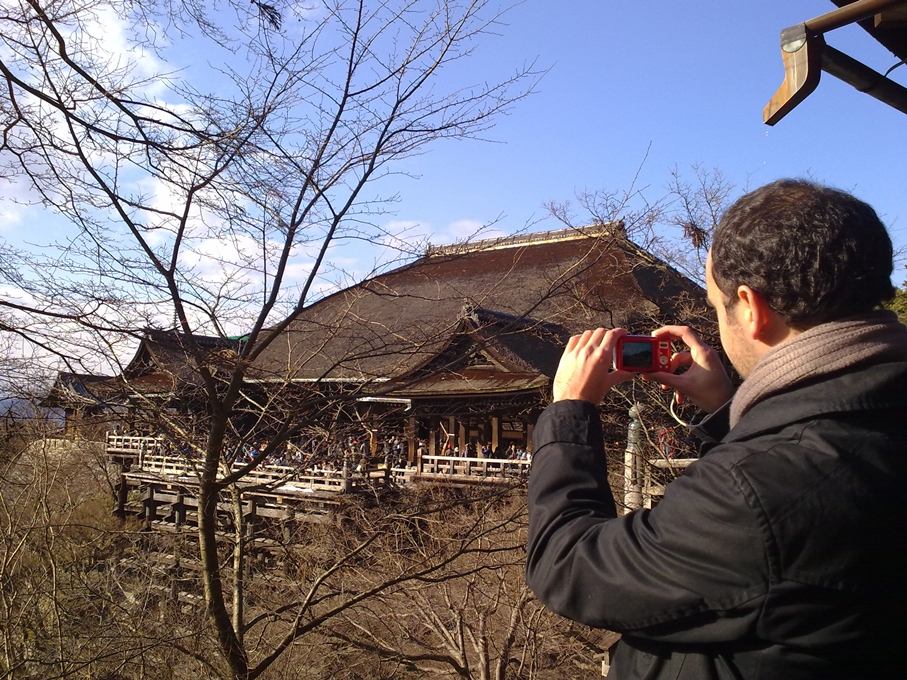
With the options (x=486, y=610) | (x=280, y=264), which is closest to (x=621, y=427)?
(x=486, y=610)

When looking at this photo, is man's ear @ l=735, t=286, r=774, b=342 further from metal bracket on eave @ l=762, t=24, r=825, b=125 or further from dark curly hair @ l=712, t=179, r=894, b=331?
metal bracket on eave @ l=762, t=24, r=825, b=125

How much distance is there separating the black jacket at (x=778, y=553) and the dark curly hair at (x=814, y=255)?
4.3 inches

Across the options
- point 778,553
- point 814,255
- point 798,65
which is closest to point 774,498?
point 778,553

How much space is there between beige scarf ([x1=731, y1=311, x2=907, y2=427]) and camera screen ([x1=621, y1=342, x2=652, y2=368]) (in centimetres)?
30

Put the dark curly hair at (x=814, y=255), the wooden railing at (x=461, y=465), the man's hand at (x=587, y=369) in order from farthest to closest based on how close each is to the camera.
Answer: the wooden railing at (x=461, y=465), the man's hand at (x=587, y=369), the dark curly hair at (x=814, y=255)

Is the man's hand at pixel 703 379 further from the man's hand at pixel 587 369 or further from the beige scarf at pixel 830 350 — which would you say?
the beige scarf at pixel 830 350

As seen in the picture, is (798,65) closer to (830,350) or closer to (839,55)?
(839,55)

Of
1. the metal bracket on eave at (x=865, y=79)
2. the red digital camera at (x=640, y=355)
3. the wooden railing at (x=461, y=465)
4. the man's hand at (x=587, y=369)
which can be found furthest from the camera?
the wooden railing at (x=461, y=465)

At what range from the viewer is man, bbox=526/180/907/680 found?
811 millimetres

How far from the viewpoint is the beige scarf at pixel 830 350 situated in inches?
35.4

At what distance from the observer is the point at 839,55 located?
7.04ft

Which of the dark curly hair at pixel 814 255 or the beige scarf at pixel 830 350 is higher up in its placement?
the dark curly hair at pixel 814 255

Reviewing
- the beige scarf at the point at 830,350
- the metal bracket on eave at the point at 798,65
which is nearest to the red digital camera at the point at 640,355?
the beige scarf at the point at 830,350

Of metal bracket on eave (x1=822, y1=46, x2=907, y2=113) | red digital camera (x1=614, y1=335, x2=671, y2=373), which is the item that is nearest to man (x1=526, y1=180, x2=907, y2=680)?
red digital camera (x1=614, y1=335, x2=671, y2=373)
